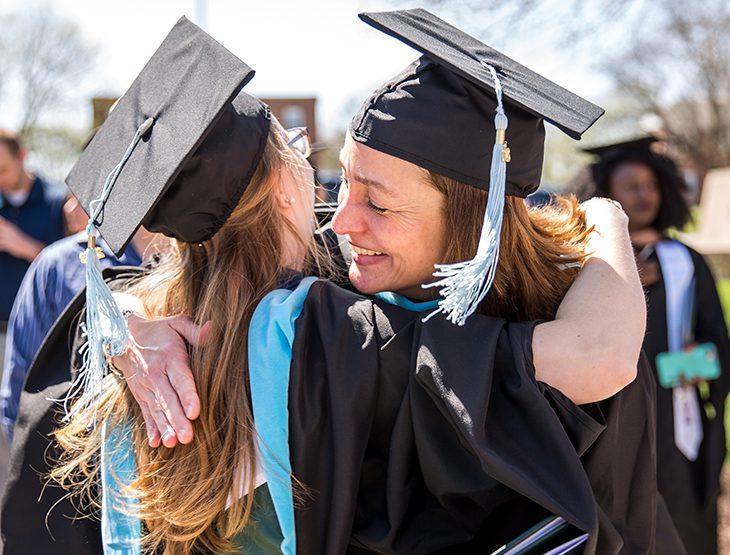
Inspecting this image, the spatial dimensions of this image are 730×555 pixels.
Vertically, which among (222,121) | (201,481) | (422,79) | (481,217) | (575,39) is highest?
(575,39)

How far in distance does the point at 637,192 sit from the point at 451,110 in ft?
9.00

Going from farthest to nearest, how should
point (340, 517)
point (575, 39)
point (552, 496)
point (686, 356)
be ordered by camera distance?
point (575, 39)
point (686, 356)
point (340, 517)
point (552, 496)

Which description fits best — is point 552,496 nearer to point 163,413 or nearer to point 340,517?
point 340,517

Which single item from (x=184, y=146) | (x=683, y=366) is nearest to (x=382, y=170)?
(x=184, y=146)

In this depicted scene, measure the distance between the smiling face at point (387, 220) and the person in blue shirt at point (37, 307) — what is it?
39.2 inches

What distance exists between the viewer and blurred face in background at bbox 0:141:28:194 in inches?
199

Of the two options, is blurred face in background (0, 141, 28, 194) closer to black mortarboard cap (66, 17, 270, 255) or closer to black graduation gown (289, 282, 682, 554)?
black mortarboard cap (66, 17, 270, 255)

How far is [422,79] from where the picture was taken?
1.76 m

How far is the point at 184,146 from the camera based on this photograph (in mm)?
1650

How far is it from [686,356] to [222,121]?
281 centimetres

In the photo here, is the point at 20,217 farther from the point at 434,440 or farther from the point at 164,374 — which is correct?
the point at 434,440

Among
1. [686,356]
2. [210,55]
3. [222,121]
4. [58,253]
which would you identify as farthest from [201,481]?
[686,356]

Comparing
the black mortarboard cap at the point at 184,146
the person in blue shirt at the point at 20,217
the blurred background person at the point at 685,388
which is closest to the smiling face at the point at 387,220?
the black mortarboard cap at the point at 184,146

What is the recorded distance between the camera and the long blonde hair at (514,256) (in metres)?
1.83
